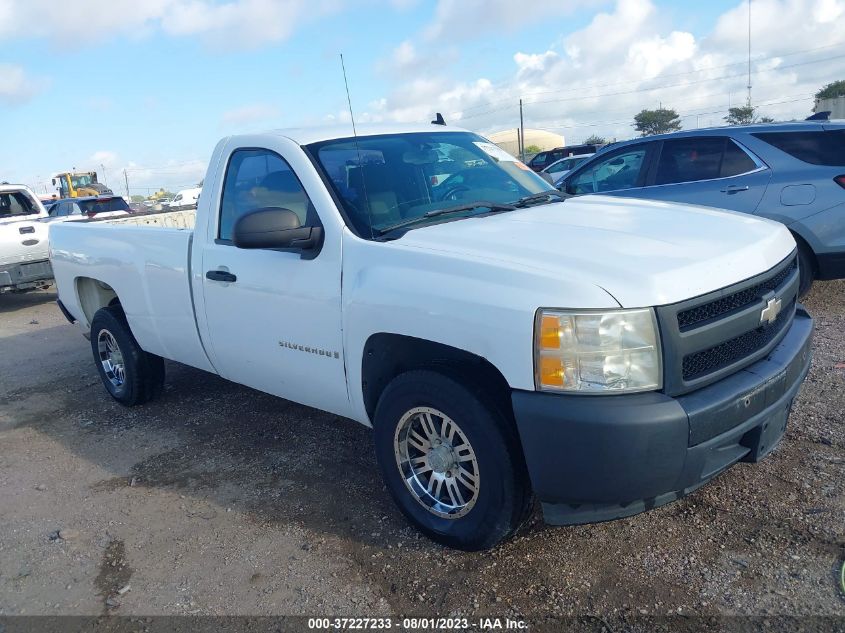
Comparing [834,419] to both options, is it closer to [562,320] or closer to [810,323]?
[810,323]

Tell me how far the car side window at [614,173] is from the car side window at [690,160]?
0.25m

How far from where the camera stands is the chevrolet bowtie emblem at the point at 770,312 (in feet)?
9.61

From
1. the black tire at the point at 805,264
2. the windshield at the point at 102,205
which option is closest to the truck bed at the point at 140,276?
the black tire at the point at 805,264

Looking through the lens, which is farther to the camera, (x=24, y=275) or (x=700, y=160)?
(x=24, y=275)

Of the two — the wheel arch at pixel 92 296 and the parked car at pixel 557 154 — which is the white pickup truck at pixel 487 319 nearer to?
the wheel arch at pixel 92 296

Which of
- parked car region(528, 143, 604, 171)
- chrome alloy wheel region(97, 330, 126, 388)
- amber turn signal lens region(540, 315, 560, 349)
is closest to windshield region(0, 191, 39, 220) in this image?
chrome alloy wheel region(97, 330, 126, 388)

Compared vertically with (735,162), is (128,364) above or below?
below

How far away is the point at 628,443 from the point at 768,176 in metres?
4.82

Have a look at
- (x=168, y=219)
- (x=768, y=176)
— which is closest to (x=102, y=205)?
(x=168, y=219)

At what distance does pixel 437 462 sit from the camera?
10.2ft

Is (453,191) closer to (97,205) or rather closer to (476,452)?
(476,452)

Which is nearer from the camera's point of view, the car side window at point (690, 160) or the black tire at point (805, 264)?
the black tire at point (805, 264)

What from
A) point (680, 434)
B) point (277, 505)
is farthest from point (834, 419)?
point (277, 505)

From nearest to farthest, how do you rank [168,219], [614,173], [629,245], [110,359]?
[629,245] → [110,359] → [168,219] → [614,173]
